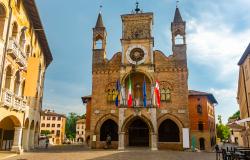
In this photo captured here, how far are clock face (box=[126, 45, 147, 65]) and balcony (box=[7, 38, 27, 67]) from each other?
1435 centimetres

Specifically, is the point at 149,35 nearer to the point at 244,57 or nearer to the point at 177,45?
the point at 177,45

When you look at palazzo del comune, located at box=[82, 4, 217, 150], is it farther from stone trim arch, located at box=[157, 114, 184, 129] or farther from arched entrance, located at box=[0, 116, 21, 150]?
arched entrance, located at box=[0, 116, 21, 150]

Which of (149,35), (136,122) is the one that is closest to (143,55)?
(149,35)

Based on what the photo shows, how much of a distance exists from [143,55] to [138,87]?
13.9 ft

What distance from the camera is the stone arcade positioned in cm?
2903

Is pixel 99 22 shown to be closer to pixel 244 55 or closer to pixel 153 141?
pixel 153 141

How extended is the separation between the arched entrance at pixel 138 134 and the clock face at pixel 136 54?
7.79 meters

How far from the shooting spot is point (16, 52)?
17688 mm

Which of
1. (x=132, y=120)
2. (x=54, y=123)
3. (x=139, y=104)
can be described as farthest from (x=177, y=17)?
(x=54, y=123)

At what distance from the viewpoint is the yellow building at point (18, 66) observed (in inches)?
632

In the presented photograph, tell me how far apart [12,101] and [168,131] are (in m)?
18.9

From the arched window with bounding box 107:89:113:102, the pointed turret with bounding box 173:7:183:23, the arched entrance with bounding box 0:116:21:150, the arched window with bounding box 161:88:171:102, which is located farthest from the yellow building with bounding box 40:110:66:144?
the pointed turret with bounding box 173:7:183:23

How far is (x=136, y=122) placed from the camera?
104ft

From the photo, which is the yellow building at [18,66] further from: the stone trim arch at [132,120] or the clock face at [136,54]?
the clock face at [136,54]
